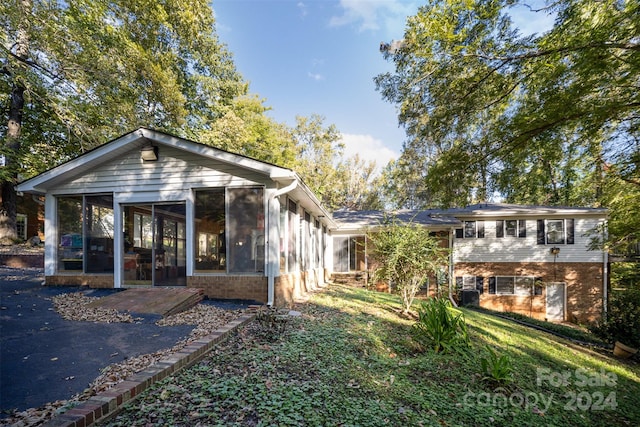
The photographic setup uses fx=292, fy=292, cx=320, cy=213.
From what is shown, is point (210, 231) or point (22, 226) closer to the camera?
point (210, 231)

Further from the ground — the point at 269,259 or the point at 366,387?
the point at 269,259

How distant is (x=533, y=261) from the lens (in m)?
13.4

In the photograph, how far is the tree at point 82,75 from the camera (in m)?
10.8

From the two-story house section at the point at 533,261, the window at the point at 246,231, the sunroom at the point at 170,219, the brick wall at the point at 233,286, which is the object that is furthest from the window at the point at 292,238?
the two-story house section at the point at 533,261

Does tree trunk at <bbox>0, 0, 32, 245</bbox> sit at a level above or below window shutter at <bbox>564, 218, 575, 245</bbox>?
above

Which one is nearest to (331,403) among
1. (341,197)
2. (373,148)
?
(341,197)

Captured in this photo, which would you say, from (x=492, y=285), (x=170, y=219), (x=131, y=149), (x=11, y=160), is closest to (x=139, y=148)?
(x=131, y=149)

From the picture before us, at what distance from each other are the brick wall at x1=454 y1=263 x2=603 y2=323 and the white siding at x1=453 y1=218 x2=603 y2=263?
0.89ft

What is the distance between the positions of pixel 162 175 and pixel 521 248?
1487 centimetres

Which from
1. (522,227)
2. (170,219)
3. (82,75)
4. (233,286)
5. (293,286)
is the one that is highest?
(82,75)

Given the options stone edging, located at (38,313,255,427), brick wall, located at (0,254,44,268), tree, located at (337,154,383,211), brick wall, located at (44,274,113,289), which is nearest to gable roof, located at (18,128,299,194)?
brick wall, located at (44,274,113,289)

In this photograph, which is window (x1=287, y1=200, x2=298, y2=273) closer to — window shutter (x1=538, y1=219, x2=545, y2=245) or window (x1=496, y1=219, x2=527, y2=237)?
window (x1=496, y1=219, x2=527, y2=237)

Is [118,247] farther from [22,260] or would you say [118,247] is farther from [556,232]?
[556,232]

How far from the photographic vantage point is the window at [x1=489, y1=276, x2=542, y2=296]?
43.9ft
